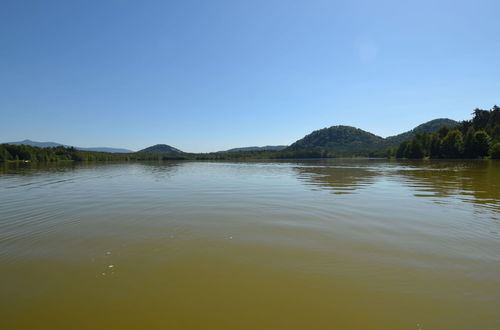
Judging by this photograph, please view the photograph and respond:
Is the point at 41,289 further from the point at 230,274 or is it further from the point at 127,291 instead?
the point at 230,274

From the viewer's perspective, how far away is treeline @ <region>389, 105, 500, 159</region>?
268 feet

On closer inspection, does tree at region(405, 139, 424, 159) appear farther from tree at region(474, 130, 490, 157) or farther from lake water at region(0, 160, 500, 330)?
lake water at region(0, 160, 500, 330)

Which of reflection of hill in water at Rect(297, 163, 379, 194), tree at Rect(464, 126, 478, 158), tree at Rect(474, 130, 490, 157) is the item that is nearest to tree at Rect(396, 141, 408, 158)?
tree at Rect(464, 126, 478, 158)

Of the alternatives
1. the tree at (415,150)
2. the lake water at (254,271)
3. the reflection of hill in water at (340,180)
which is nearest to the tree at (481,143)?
the tree at (415,150)

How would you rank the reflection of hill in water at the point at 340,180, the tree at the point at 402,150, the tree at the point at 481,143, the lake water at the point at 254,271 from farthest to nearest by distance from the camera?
the tree at the point at 402,150, the tree at the point at 481,143, the reflection of hill in water at the point at 340,180, the lake water at the point at 254,271

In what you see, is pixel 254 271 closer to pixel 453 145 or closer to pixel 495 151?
pixel 495 151

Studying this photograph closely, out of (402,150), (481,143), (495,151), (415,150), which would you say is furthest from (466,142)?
(402,150)

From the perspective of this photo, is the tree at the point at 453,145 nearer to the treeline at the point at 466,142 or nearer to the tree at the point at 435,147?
the treeline at the point at 466,142

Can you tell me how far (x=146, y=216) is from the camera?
37.5ft

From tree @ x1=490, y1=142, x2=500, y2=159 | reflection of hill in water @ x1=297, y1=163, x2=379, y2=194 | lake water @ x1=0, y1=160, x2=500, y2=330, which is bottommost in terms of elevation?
lake water @ x1=0, y1=160, x2=500, y2=330

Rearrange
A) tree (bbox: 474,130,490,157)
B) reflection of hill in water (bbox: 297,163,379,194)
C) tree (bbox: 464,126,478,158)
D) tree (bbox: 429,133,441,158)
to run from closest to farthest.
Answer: reflection of hill in water (bbox: 297,163,379,194) < tree (bbox: 474,130,490,157) < tree (bbox: 464,126,478,158) < tree (bbox: 429,133,441,158)

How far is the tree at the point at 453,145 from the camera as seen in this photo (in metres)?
89.8

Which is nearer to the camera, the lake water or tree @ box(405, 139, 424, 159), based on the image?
the lake water

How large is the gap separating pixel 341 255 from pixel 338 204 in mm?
7052
